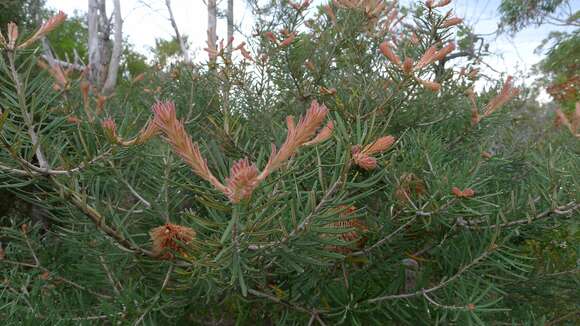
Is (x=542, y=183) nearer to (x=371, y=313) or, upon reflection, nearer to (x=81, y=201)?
(x=371, y=313)

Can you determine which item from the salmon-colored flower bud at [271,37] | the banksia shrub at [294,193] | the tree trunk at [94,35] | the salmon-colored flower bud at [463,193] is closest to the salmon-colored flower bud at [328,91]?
the banksia shrub at [294,193]

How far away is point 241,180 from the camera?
344mm

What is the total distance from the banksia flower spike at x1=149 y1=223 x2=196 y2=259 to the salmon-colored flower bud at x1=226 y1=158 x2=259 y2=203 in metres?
0.18

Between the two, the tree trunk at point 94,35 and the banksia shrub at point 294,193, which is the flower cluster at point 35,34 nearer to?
the banksia shrub at point 294,193

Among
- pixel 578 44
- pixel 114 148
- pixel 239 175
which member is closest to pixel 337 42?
pixel 114 148

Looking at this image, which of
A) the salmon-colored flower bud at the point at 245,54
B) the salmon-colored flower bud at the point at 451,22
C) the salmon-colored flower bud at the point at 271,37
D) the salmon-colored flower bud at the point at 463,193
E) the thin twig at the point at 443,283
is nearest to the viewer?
the salmon-colored flower bud at the point at 463,193

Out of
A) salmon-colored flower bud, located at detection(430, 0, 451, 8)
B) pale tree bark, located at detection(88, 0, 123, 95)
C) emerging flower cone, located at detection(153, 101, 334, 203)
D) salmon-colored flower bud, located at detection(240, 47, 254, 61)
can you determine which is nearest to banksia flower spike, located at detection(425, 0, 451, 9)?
salmon-colored flower bud, located at detection(430, 0, 451, 8)

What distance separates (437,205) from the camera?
0.69 metres

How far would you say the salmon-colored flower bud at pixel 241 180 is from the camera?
34 centimetres

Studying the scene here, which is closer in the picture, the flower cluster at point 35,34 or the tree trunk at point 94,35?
the flower cluster at point 35,34

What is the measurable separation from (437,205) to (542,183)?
0.26m

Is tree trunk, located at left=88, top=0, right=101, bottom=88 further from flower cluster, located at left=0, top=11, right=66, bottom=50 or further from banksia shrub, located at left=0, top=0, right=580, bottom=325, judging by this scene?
flower cluster, located at left=0, top=11, right=66, bottom=50

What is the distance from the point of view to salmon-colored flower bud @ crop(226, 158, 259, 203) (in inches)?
13.3

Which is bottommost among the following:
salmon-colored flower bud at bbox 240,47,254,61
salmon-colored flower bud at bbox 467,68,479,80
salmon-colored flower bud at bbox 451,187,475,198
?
salmon-colored flower bud at bbox 451,187,475,198
